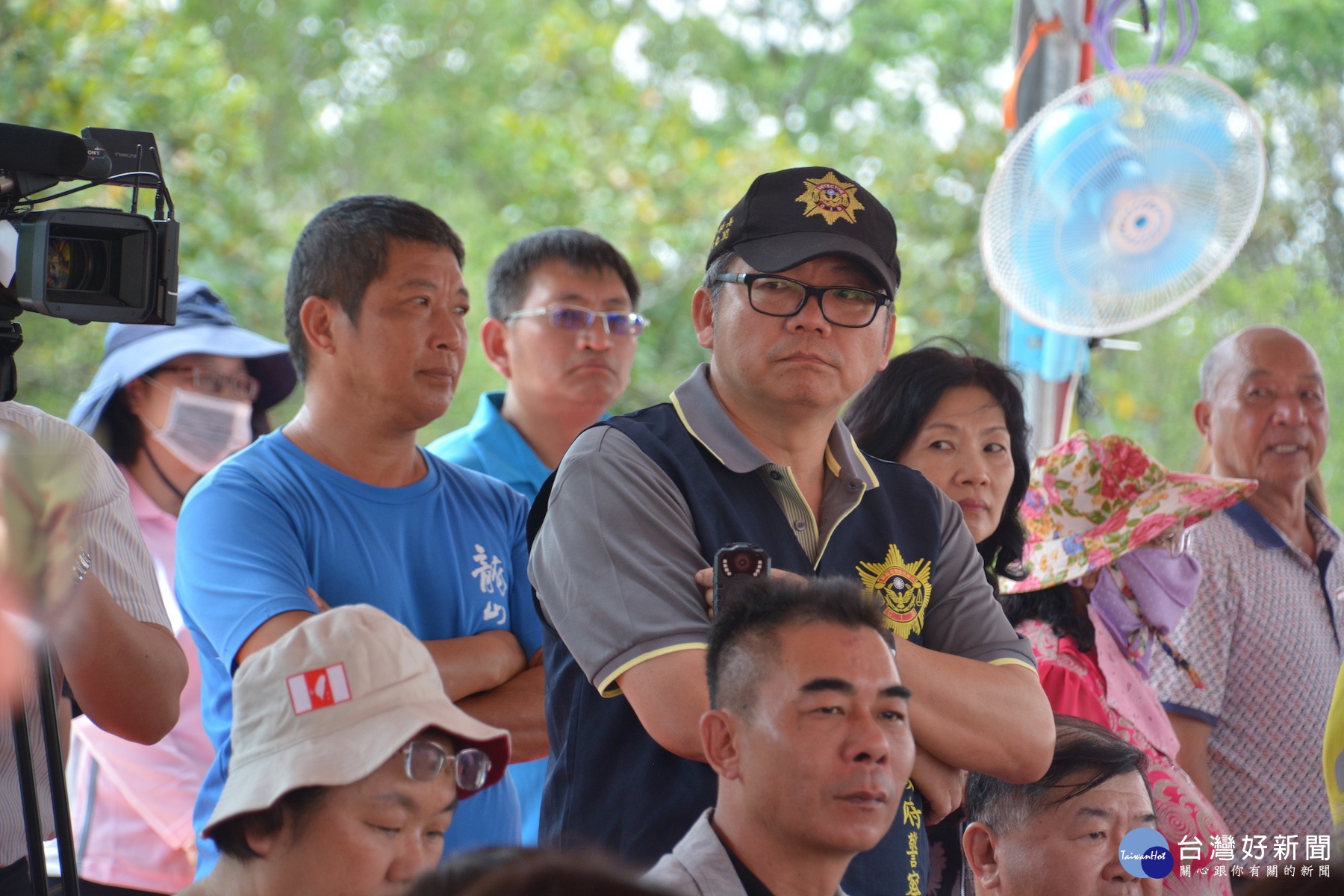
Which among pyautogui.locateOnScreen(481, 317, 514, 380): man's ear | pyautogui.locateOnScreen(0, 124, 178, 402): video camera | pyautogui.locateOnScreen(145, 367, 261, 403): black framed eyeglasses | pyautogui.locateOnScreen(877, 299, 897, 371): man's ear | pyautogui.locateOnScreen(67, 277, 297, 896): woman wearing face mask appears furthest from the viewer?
pyautogui.locateOnScreen(481, 317, 514, 380): man's ear

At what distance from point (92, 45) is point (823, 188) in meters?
4.63

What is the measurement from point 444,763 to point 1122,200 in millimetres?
2472

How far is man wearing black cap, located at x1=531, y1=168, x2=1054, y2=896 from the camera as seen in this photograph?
166cm

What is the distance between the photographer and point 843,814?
4.86 ft

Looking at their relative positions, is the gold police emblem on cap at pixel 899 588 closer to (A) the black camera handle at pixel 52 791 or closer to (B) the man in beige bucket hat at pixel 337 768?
(B) the man in beige bucket hat at pixel 337 768

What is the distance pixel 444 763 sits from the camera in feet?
5.23

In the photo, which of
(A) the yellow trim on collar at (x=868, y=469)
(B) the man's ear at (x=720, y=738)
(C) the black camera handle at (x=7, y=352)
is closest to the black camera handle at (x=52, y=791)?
(C) the black camera handle at (x=7, y=352)

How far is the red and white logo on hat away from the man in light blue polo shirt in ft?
4.62

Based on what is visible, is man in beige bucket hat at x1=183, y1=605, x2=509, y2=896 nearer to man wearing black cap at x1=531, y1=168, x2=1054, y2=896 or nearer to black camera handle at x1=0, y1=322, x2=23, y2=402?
man wearing black cap at x1=531, y1=168, x2=1054, y2=896

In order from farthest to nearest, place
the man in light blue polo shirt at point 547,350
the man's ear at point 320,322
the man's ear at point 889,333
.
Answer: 1. the man in light blue polo shirt at point 547,350
2. the man's ear at point 320,322
3. the man's ear at point 889,333

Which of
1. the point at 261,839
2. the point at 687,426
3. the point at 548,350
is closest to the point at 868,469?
the point at 687,426

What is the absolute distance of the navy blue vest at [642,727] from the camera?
5.45 feet

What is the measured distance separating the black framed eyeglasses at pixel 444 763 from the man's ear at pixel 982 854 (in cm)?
94

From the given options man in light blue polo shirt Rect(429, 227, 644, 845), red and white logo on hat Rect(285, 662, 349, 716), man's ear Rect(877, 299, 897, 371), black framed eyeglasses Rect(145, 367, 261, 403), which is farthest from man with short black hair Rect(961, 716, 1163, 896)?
black framed eyeglasses Rect(145, 367, 261, 403)
